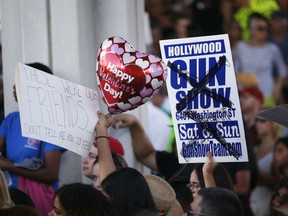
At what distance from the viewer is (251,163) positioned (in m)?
9.38

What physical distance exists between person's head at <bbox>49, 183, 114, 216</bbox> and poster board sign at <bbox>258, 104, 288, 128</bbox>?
129 cm

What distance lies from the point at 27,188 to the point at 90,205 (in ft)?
7.90

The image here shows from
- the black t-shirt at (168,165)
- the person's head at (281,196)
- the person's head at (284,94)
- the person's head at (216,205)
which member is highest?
the person's head at (216,205)

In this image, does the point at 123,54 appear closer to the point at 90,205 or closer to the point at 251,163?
the point at 90,205

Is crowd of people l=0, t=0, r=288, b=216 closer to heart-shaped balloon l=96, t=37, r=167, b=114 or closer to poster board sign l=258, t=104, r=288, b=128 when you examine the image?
heart-shaped balloon l=96, t=37, r=167, b=114

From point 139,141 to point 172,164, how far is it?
1.43 ft

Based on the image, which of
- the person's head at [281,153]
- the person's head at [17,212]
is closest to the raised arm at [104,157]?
the person's head at [17,212]

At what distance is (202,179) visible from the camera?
292 inches

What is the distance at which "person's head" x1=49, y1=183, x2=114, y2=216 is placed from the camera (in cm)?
577

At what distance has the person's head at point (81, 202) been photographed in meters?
5.77

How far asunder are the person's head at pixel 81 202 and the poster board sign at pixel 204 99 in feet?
5.40

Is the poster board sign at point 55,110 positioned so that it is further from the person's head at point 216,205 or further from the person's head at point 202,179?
the person's head at point 216,205

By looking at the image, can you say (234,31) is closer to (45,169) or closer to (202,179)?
(45,169)

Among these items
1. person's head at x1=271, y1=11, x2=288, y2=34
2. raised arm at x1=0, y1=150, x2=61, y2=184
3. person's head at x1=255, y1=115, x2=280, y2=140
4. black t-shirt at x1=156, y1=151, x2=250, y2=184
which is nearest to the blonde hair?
raised arm at x1=0, y1=150, x2=61, y2=184
